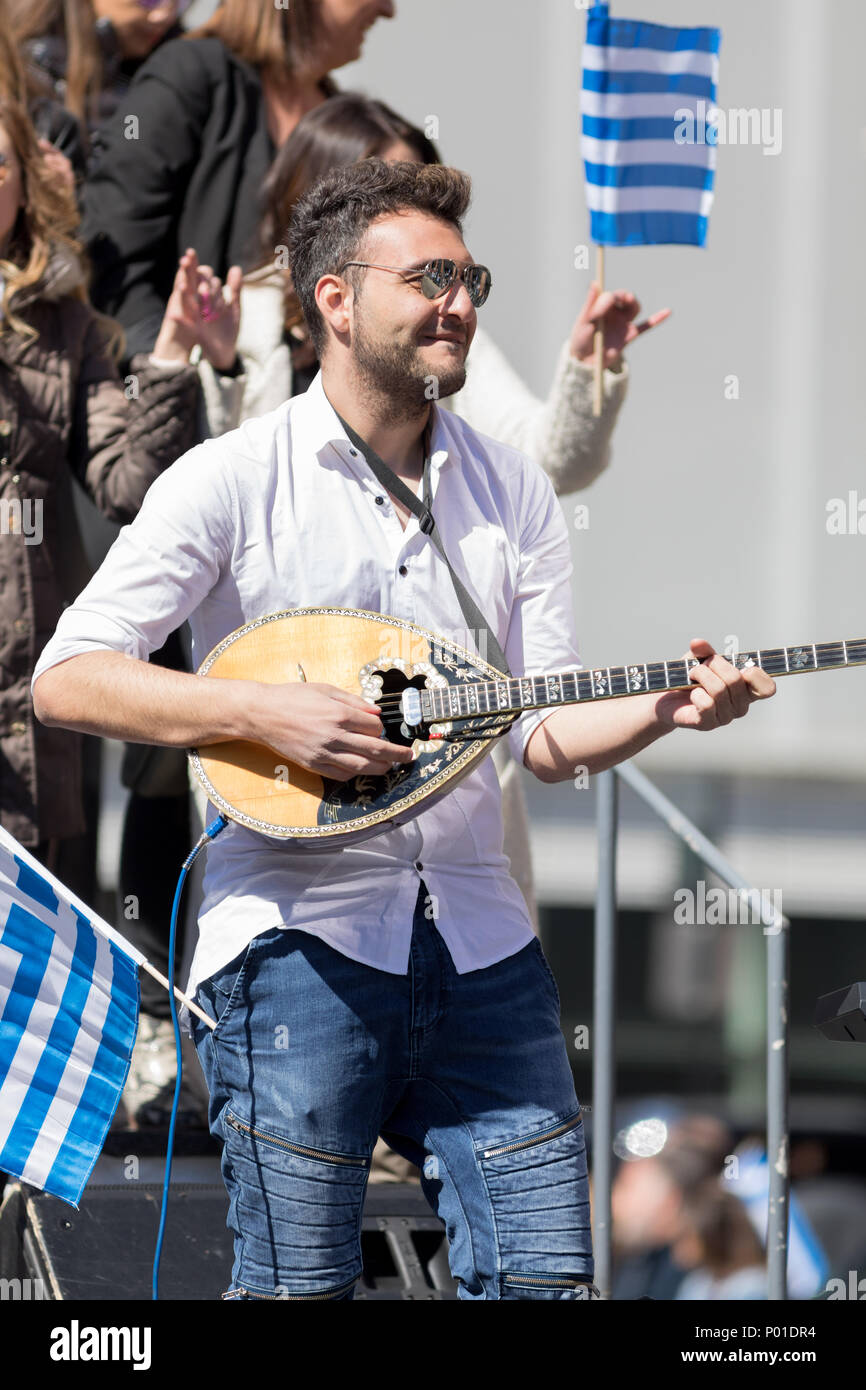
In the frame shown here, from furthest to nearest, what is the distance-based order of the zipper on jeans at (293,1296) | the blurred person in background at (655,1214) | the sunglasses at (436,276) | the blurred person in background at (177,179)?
1. the blurred person in background at (655,1214)
2. the blurred person in background at (177,179)
3. the sunglasses at (436,276)
4. the zipper on jeans at (293,1296)

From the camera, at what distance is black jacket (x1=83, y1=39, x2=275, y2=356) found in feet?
14.3

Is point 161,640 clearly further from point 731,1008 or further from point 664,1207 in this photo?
point 731,1008

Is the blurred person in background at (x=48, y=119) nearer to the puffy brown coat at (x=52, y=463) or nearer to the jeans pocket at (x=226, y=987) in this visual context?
the puffy brown coat at (x=52, y=463)

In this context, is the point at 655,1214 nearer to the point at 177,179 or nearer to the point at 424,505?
the point at 177,179

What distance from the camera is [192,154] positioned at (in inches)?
173

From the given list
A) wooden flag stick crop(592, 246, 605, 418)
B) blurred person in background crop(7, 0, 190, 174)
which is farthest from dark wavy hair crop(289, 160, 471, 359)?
blurred person in background crop(7, 0, 190, 174)

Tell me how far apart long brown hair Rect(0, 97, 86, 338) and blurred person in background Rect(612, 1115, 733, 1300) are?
122 inches

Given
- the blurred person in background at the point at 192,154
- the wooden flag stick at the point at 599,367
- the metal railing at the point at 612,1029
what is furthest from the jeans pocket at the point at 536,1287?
the blurred person in background at the point at 192,154

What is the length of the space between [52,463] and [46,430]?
8 cm

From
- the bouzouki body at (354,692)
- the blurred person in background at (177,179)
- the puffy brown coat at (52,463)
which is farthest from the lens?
the blurred person in background at (177,179)

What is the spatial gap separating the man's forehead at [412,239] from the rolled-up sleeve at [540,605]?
15.8 inches

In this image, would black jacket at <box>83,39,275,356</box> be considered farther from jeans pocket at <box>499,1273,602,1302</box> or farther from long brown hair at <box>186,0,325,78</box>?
jeans pocket at <box>499,1273,602,1302</box>

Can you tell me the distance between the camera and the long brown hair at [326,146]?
159 inches

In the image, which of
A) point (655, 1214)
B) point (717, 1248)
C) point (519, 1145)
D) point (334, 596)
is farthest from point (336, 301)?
point (655, 1214)
